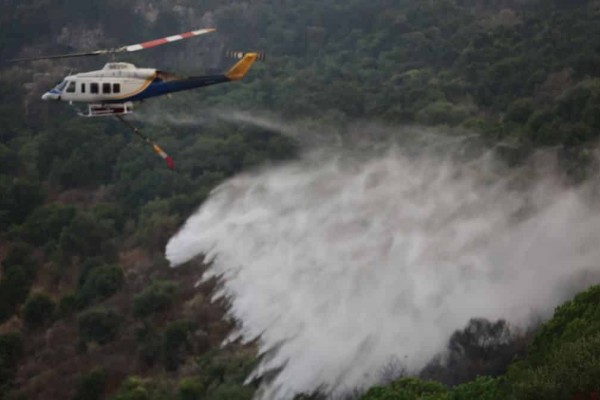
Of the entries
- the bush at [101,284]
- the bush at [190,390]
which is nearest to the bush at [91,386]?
the bush at [190,390]

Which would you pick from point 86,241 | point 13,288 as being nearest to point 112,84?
point 13,288

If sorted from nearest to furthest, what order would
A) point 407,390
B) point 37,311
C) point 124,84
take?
point 407,390 < point 124,84 < point 37,311

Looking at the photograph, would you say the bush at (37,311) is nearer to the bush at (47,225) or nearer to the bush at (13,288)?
the bush at (13,288)

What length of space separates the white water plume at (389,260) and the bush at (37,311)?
11.1 m

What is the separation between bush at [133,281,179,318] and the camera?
145 ft

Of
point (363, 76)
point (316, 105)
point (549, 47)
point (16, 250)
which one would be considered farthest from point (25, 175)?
point (549, 47)

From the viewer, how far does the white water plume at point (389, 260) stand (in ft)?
95.4

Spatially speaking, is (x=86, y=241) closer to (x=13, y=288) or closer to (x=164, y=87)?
(x=13, y=288)

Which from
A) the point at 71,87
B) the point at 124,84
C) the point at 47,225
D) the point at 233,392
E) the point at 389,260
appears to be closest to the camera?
the point at 233,392

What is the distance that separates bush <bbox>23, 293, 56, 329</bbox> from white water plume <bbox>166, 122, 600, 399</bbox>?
11101 mm

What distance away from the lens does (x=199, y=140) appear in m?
66.4

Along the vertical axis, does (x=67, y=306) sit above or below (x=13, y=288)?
below

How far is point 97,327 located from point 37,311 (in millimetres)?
6181

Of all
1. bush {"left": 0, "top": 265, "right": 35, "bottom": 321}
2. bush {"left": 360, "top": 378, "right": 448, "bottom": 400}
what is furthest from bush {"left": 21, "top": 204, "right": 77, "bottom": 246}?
bush {"left": 360, "top": 378, "right": 448, "bottom": 400}
